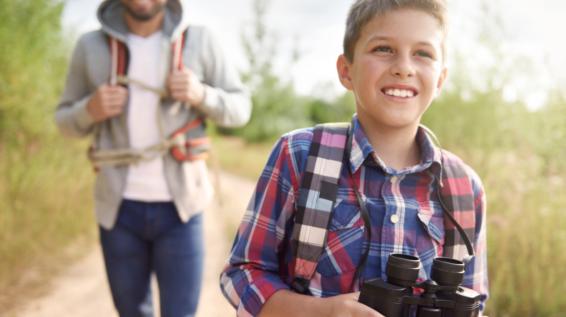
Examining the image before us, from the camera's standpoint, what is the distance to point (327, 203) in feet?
4.78

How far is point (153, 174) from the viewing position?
2641 millimetres

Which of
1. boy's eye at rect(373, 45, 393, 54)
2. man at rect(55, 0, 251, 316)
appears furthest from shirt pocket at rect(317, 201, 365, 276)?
man at rect(55, 0, 251, 316)

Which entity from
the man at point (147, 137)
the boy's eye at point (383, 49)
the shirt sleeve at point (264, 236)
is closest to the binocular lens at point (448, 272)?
the shirt sleeve at point (264, 236)

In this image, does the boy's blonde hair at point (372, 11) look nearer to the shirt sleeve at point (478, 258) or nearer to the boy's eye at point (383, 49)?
the boy's eye at point (383, 49)

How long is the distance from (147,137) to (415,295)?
1.71 metres

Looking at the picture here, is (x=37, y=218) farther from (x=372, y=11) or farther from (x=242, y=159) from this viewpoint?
(x=242, y=159)

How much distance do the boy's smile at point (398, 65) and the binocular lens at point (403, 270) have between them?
431 mm

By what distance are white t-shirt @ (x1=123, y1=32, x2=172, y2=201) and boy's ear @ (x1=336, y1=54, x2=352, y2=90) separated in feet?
3.85

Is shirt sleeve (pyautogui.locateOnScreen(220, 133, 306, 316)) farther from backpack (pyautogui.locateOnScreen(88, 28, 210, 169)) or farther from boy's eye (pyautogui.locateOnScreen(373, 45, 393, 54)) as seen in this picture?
backpack (pyautogui.locateOnScreen(88, 28, 210, 169))

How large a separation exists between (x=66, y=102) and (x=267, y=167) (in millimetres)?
1650

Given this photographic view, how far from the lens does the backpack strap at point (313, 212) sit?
145cm

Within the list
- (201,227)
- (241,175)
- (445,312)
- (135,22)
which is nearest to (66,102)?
(135,22)

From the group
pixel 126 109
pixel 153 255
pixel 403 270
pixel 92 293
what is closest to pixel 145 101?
pixel 126 109

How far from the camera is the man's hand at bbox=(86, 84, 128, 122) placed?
8.32 ft
